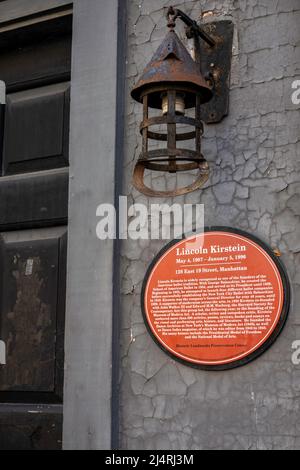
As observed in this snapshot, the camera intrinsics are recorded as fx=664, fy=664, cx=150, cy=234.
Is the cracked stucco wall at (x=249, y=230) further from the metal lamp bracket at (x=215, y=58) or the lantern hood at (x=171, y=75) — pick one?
the lantern hood at (x=171, y=75)

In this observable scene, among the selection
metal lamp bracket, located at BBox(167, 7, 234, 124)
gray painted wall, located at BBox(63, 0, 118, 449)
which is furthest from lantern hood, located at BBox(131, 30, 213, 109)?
gray painted wall, located at BBox(63, 0, 118, 449)

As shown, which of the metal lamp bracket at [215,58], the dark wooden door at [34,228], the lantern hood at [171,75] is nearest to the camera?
the lantern hood at [171,75]

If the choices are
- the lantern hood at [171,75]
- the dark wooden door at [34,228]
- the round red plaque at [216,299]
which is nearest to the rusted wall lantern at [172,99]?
the lantern hood at [171,75]

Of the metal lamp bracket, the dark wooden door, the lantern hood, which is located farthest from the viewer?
the dark wooden door

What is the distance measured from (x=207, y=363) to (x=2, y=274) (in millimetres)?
1228

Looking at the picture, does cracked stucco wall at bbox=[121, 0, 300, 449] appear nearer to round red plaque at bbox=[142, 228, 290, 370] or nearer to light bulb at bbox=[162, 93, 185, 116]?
round red plaque at bbox=[142, 228, 290, 370]

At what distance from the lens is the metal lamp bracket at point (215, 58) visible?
276 centimetres

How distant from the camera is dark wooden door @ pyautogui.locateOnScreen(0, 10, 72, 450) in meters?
3.09

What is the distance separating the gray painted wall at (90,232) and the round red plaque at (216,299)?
0.24 m

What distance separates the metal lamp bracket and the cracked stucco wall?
3cm

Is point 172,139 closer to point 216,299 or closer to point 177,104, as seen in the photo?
point 177,104

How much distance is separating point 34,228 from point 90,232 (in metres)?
0.48

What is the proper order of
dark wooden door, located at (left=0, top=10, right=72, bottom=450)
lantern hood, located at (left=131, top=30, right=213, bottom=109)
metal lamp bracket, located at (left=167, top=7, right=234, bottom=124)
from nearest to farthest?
lantern hood, located at (left=131, top=30, right=213, bottom=109)
metal lamp bracket, located at (left=167, top=7, right=234, bottom=124)
dark wooden door, located at (left=0, top=10, right=72, bottom=450)
